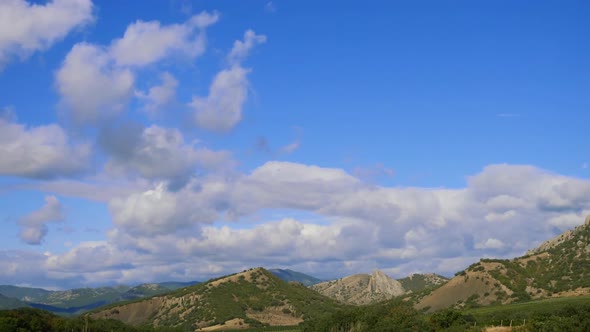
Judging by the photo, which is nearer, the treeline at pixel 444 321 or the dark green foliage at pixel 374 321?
the treeline at pixel 444 321

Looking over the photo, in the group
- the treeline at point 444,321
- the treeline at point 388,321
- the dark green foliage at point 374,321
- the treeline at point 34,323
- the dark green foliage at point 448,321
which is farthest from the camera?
the treeline at point 34,323

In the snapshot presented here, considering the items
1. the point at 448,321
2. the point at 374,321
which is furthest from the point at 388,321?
the point at 448,321

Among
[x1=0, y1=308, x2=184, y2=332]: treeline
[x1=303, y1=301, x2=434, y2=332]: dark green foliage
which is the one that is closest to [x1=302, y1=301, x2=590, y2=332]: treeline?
[x1=303, y1=301, x2=434, y2=332]: dark green foliage

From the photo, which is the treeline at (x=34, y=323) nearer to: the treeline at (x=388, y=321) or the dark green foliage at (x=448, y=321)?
the treeline at (x=388, y=321)

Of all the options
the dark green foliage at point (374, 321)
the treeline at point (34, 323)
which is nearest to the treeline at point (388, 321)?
the dark green foliage at point (374, 321)

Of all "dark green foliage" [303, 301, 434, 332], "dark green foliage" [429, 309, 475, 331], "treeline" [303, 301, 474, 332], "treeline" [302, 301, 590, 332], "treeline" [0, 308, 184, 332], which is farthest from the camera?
"treeline" [0, 308, 184, 332]

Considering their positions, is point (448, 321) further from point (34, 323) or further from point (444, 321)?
point (34, 323)

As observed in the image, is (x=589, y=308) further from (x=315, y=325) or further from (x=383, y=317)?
(x=315, y=325)

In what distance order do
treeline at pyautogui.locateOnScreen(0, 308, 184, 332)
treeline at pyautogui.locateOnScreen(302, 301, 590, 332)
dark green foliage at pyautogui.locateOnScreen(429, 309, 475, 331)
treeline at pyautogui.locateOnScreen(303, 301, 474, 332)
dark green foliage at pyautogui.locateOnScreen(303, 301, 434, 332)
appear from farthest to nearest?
treeline at pyautogui.locateOnScreen(0, 308, 184, 332) → dark green foliage at pyautogui.locateOnScreen(303, 301, 434, 332) → treeline at pyautogui.locateOnScreen(303, 301, 474, 332) → dark green foliage at pyautogui.locateOnScreen(429, 309, 475, 331) → treeline at pyautogui.locateOnScreen(302, 301, 590, 332)

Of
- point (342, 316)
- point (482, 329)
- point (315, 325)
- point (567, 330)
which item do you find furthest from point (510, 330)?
point (315, 325)

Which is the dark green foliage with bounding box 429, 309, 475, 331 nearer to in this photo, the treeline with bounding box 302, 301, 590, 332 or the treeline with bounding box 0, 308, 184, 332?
the treeline with bounding box 302, 301, 590, 332

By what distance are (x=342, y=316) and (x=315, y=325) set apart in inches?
554

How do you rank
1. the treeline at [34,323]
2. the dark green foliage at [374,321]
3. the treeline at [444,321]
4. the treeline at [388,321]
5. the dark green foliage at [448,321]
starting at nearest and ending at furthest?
the treeline at [444,321] < the dark green foliage at [448,321] < the treeline at [388,321] < the dark green foliage at [374,321] < the treeline at [34,323]

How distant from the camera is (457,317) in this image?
148 metres
